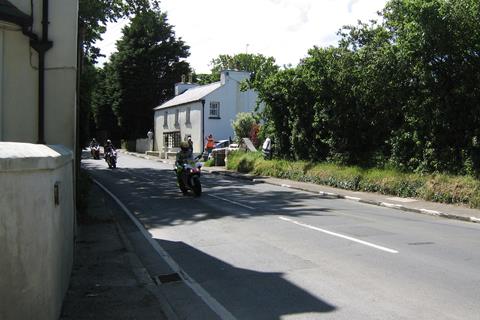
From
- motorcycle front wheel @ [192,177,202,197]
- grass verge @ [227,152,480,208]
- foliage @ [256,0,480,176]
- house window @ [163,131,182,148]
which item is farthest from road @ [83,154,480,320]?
house window @ [163,131,182,148]

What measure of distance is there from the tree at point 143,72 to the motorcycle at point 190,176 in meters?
47.5

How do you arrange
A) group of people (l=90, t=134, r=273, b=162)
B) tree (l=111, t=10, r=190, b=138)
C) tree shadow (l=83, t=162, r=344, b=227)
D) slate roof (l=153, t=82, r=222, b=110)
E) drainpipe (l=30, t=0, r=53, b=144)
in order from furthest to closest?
tree (l=111, t=10, r=190, b=138), slate roof (l=153, t=82, r=222, b=110), group of people (l=90, t=134, r=273, b=162), tree shadow (l=83, t=162, r=344, b=227), drainpipe (l=30, t=0, r=53, b=144)

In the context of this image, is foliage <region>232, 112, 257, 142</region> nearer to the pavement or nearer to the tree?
the pavement

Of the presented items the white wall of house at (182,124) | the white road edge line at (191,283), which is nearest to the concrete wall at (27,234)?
the white road edge line at (191,283)

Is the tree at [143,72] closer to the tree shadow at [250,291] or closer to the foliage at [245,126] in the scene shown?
the foliage at [245,126]

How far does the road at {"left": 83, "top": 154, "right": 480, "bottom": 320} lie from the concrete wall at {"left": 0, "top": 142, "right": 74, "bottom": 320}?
6.58ft

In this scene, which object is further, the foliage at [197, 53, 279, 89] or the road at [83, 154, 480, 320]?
the foliage at [197, 53, 279, 89]

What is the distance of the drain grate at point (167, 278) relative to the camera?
24.2 feet

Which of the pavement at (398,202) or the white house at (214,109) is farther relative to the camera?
the white house at (214,109)

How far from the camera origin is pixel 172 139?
53031mm

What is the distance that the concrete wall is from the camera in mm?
4297

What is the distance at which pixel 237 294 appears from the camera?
6.57 m

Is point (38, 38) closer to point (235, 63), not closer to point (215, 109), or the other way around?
point (215, 109)

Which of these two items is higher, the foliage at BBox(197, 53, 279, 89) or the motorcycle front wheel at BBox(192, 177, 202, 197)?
the foliage at BBox(197, 53, 279, 89)
